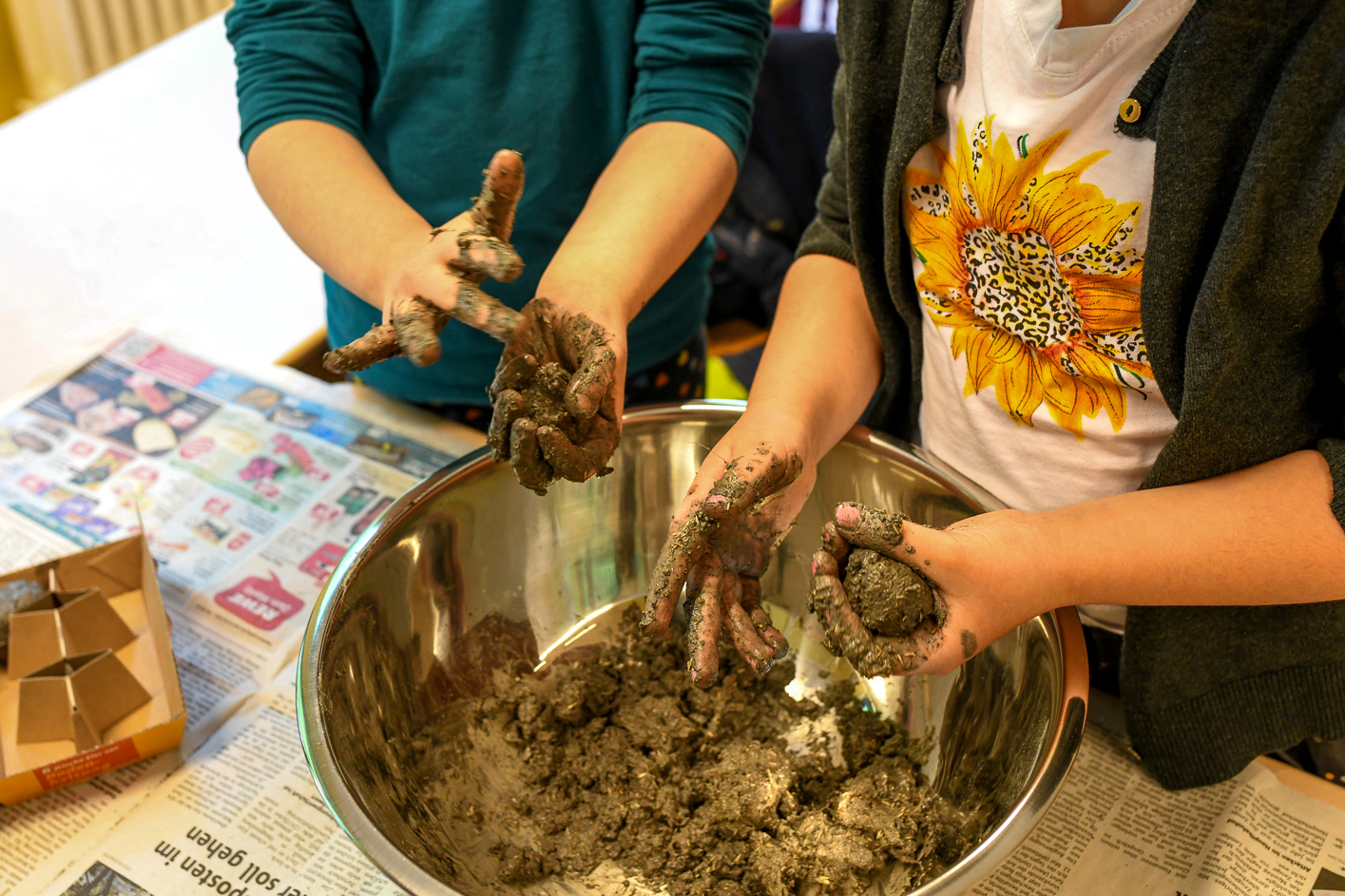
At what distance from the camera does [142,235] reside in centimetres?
170

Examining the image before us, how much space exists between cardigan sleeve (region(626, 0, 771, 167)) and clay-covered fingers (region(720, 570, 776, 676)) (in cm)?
49

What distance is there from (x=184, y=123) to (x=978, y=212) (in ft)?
5.68

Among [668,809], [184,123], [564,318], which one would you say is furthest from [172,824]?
[184,123]

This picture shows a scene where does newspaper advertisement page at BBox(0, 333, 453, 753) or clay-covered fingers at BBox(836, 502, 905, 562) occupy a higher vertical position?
clay-covered fingers at BBox(836, 502, 905, 562)

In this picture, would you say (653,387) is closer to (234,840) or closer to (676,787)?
(676,787)

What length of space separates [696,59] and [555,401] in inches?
17.4

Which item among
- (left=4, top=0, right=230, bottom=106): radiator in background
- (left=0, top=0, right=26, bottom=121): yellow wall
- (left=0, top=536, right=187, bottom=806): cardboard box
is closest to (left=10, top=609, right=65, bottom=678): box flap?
(left=0, top=536, right=187, bottom=806): cardboard box

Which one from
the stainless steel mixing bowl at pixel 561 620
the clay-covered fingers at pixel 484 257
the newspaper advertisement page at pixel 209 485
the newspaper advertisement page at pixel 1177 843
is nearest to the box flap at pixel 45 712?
the newspaper advertisement page at pixel 209 485

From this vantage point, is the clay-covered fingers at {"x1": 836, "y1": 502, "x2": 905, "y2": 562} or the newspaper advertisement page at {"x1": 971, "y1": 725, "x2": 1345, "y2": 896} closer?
the clay-covered fingers at {"x1": 836, "y1": 502, "x2": 905, "y2": 562}

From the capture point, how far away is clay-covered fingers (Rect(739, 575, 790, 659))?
0.78 meters

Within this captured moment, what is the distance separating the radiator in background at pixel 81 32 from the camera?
9.88 feet

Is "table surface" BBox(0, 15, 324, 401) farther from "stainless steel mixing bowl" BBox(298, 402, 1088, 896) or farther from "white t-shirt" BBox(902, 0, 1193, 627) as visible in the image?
"white t-shirt" BBox(902, 0, 1193, 627)

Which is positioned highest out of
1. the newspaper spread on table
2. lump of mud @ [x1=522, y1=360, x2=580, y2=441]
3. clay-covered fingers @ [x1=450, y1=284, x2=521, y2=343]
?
clay-covered fingers @ [x1=450, y1=284, x2=521, y2=343]

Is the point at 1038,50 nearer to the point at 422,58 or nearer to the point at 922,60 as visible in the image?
the point at 922,60
